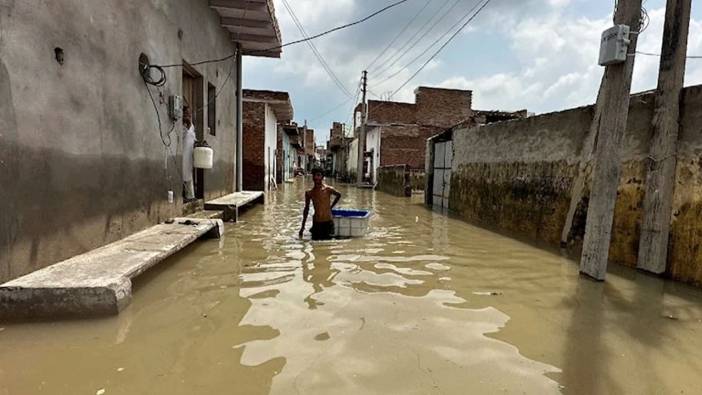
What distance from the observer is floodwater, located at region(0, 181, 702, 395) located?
8.39 ft

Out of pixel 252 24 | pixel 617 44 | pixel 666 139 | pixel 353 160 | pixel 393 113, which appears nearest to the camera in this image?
pixel 617 44

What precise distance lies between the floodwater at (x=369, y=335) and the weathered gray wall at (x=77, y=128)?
876mm

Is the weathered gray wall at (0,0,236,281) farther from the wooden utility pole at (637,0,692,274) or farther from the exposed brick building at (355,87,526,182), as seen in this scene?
the exposed brick building at (355,87,526,182)

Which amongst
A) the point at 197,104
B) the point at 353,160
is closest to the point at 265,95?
the point at 197,104

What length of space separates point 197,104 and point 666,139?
27.7 ft

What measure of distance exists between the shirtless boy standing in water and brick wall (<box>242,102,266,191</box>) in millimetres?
11365

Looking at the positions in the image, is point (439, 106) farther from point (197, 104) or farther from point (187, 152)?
point (187, 152)

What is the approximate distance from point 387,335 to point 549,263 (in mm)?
3752

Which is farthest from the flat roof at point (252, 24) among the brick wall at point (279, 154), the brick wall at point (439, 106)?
the brick wall at point (439, 106)

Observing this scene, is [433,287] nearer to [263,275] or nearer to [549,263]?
[263,275]

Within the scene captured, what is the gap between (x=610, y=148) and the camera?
16.3ft

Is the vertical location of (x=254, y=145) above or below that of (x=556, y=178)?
above

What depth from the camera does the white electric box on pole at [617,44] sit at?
4742 millimetres

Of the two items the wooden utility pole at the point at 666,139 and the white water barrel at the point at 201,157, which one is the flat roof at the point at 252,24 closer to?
the white water barrel at the point at 201,157
